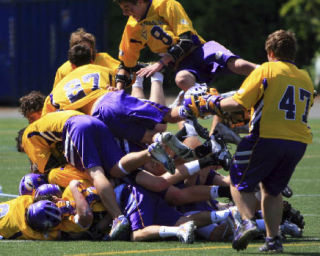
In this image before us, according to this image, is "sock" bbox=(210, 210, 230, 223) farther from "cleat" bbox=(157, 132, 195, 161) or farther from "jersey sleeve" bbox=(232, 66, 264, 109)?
"jersey sleeve" bbox=(232, 66, 264, 109)

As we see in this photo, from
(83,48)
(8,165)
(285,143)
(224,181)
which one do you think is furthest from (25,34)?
(285,143)

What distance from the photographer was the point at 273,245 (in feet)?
22.2

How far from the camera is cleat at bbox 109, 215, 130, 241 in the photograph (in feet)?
24.4

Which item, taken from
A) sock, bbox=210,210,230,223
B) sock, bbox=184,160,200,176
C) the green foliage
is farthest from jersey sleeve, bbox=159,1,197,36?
the green foliage

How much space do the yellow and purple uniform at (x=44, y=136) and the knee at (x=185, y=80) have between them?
4.23 feet

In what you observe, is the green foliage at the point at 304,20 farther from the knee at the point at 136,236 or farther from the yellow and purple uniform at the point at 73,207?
the knee at the point at 136,236

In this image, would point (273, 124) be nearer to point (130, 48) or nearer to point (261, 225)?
point (261, 225)

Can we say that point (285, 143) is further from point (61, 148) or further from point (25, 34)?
point (25, 34)

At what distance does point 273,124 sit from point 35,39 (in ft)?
62.8

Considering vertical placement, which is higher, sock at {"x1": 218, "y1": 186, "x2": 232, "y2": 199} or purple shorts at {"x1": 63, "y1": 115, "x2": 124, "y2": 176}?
purple shorts at {"x1": 63, "y1": 115, "x2": 124, "y2": 176}

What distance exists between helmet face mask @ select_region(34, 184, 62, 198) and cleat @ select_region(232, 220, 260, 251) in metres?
2.06

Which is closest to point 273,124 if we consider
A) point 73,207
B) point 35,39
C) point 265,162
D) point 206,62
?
point 265,162

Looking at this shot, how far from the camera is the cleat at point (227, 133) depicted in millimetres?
9164

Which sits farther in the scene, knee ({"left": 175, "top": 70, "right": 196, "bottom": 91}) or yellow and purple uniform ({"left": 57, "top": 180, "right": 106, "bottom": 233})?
knee ({"left": 175, "top": 70, "right": 196, "bottom": 91})
